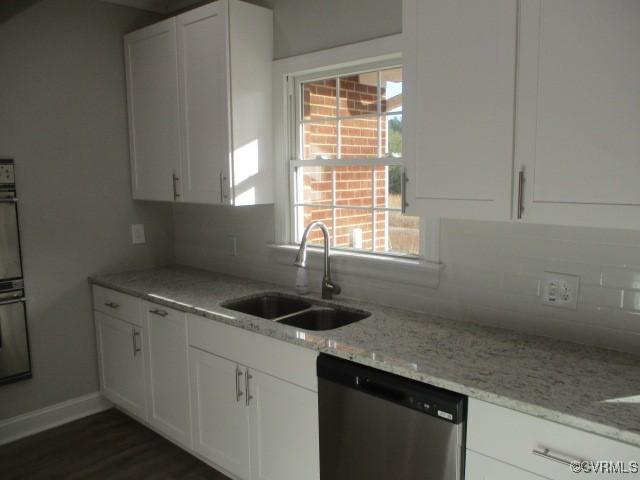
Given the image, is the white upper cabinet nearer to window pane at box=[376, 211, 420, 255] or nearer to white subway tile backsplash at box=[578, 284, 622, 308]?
window pane at box=[376, 211, 420, 255]

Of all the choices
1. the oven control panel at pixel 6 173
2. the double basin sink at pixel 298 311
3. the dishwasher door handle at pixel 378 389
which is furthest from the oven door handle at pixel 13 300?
the dishwasher door handle at pixel 378 389

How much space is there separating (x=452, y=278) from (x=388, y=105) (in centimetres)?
88

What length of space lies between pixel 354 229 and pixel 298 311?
20.2 inches

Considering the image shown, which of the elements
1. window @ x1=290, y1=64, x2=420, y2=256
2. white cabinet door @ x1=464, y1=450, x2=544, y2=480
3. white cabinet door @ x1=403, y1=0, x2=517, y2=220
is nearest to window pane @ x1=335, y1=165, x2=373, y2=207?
A: window @ x1=290, y1=64, x2=420, y2=256

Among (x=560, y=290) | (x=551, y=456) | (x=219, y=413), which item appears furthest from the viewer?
(x=219, y=413)

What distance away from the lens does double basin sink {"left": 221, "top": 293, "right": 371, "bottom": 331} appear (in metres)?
2.53

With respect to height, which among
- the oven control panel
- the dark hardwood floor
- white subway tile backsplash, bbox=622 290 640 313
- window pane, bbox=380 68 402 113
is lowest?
the dark hardwood floor

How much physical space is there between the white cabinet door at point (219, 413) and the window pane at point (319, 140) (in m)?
1.19

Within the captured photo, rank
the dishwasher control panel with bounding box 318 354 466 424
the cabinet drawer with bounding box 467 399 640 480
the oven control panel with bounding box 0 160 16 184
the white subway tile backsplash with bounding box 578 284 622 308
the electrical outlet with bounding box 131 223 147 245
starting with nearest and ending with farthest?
the cabinet drawer with bounding box 467 399 640 480
the dishwasher control panel with bounding box 318 354 466 424
the white subway tile backsplash with bounding box 578 284 622 308
the oven control panel with bounding box 0 160 16 184
the electrical outlet with bounding box 131 223 147 245

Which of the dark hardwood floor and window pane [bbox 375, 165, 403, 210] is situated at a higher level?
window pane [bbox 375, 165, 403, 210]

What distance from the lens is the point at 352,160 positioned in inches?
105

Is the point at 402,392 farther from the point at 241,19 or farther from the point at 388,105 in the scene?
the point at 241,19

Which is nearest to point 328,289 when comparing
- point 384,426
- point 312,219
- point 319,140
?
point 312,219

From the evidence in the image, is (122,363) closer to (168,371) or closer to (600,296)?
(168,371)
